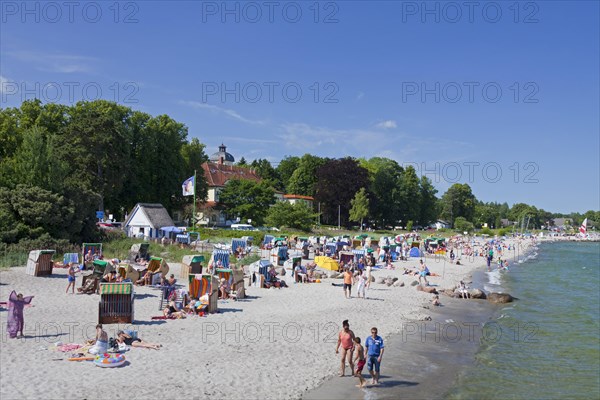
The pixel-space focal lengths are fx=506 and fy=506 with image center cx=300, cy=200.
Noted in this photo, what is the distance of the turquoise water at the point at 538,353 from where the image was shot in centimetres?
1206

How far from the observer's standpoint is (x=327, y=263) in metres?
30.3

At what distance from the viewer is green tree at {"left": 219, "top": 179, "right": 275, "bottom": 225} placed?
6312cm

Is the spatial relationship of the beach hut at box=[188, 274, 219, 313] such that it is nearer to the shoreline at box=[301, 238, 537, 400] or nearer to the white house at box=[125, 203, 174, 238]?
the shoreline at box=[301, 238, 537, 400]

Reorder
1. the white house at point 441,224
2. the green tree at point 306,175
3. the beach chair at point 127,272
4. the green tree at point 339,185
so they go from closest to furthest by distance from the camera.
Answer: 1. the beach chair at point 127,272
2. the green tree at point 339,185
3. the green tree at point 306,175
4. the white house at point 441,224

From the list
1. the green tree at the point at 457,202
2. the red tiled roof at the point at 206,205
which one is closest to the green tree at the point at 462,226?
the green tree at the point at 457,202

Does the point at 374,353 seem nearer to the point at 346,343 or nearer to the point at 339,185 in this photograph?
the point at 346,343

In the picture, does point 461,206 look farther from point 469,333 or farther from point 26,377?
point 26,377

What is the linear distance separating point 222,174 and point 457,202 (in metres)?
66.8

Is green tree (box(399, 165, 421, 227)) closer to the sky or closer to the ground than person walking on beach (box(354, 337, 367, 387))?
closer to the sky

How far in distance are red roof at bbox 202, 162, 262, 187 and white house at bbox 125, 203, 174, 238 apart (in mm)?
34584

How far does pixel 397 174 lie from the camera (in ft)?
305

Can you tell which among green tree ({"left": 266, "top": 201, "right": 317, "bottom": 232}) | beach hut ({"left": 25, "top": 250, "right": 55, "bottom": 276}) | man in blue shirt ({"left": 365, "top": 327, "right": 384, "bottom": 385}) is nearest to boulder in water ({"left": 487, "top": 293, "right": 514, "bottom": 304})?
man in blue shirt ({"left": 365, "top": 327, "right": 384, "bottom": 385})

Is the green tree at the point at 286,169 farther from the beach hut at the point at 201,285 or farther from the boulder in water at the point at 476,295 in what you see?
the beach hut at the point at 201,285

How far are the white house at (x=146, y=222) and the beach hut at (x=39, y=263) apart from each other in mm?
20354
